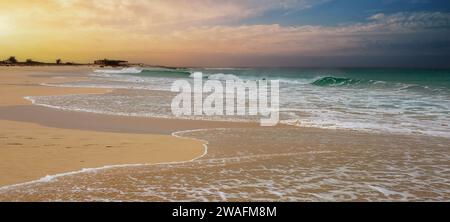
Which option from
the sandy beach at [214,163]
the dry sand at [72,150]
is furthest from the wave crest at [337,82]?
the dry sand at [72,150]

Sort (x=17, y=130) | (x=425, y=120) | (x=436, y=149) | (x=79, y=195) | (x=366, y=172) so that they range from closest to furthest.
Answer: (x=79, y=195) → (x=366, y=172) → (x=436, y=149) → (x=17, y=130) → (x=425, y=120)

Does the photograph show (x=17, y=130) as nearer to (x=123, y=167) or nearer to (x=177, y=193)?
(x=123, y=167)

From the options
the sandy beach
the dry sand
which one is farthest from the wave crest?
the dry sand

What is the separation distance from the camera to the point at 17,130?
9375mm

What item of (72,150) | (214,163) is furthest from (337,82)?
(72,150)

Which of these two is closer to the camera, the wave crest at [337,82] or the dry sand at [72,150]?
the dry sand at [72,150]

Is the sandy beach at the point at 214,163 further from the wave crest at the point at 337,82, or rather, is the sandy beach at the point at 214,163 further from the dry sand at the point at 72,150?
the wave crest at the point at 337,82

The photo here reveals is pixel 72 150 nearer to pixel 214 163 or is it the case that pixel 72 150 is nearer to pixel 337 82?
pixel 214 163

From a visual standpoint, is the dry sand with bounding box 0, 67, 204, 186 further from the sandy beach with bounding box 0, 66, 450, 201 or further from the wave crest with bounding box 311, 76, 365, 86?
the wave crest with bounding box 311, 76, 365, 86

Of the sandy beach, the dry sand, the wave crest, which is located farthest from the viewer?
the wave crest
